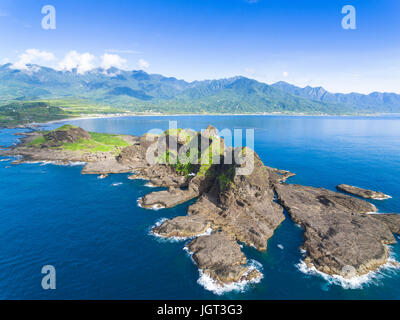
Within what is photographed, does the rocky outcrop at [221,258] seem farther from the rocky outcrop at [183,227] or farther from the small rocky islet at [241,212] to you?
the rocky outcrop at [183,227]

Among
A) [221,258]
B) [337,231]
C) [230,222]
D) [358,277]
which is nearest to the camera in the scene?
[358,277]

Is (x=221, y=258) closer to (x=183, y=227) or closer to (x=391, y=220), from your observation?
(x=183, y=227)

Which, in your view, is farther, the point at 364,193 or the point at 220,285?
the point at 364,193

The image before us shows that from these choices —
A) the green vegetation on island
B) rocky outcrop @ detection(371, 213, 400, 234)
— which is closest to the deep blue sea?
rocky outcrop @ detection(371, 213, 400, 234)

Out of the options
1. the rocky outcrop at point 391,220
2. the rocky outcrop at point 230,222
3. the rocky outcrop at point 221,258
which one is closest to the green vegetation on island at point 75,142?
the rocky outcrop at point 230,222

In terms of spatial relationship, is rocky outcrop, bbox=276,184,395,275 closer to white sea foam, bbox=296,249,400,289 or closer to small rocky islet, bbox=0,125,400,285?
small rocky islet, bbox=0,125,400,285

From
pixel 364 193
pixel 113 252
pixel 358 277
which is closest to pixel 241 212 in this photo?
pixel 358 277
